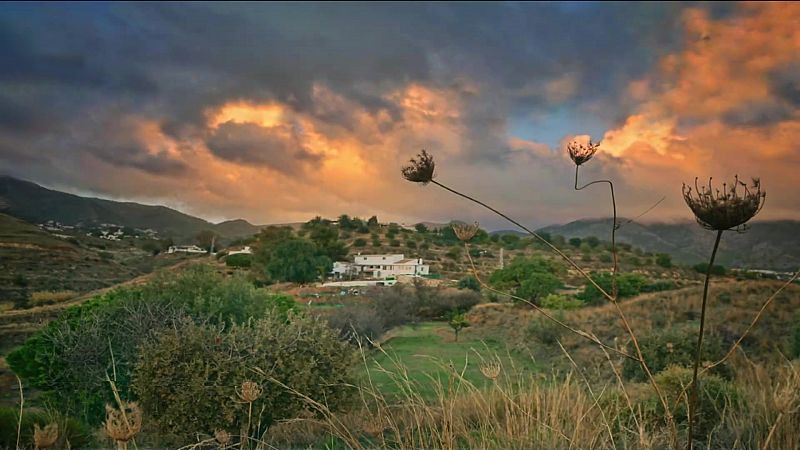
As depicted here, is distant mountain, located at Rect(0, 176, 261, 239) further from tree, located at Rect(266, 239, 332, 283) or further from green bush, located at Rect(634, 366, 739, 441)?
green bush, located at Rect(634, 366, 739, 441)

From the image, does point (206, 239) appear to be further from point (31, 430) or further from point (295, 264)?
point (31, 430)

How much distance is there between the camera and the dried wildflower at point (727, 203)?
231 cm

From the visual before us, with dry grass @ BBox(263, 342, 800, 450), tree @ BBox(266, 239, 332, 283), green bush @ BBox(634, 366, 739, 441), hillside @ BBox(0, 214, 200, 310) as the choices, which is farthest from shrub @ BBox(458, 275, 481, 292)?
green bush @ BBox(634, 366, 739, 441)

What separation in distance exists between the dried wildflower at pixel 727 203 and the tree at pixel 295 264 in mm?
17239

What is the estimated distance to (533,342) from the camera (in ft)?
52.6

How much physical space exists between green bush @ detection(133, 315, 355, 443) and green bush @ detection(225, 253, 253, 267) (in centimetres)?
1037

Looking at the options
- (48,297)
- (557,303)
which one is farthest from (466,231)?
(557,303)

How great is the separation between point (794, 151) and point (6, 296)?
1333 cm

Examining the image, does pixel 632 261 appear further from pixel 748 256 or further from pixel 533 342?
pixel 533 342

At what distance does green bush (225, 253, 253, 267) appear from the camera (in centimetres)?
1808

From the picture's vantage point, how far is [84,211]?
1320 cm

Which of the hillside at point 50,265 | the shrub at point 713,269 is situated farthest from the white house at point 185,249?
the shrub at point 713,269

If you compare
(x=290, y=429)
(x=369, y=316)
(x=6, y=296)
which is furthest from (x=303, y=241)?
(x=290, y=429)

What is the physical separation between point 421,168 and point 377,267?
57.6ft
